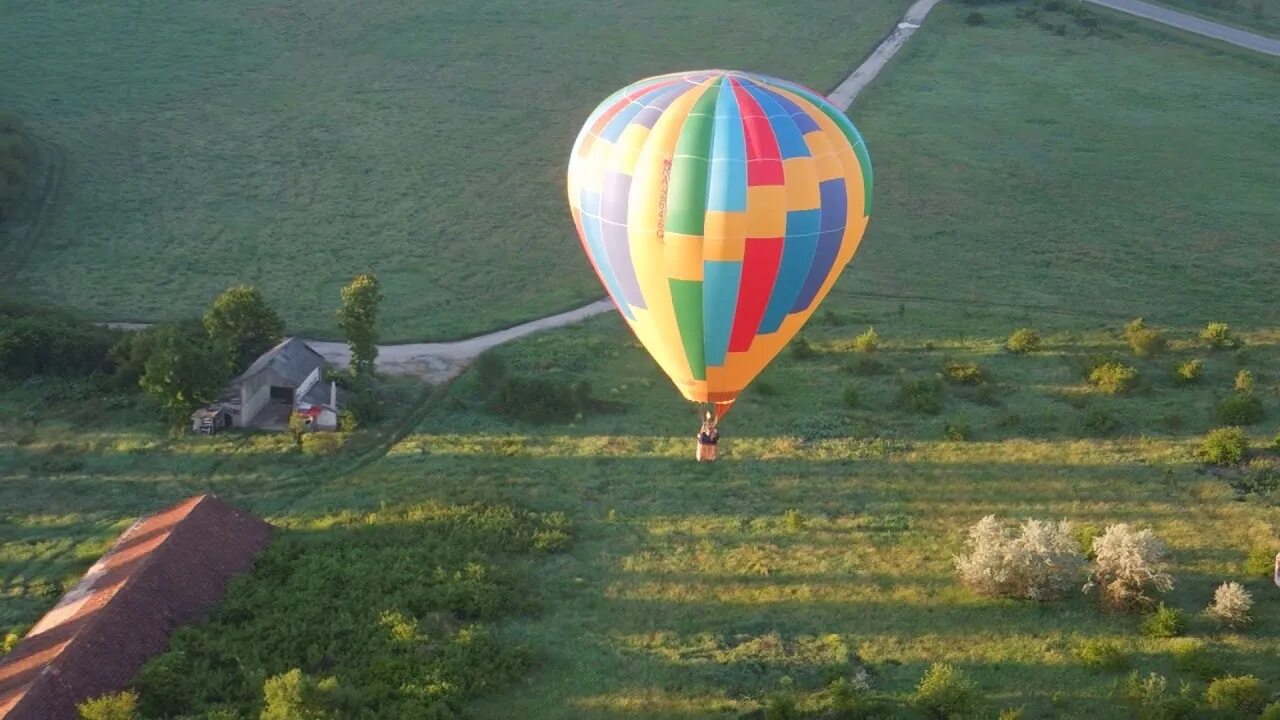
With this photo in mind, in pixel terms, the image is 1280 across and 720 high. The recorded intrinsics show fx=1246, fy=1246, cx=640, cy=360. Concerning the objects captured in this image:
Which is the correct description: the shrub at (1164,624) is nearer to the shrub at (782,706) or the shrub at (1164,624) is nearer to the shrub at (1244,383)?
the shrub at (782,706)

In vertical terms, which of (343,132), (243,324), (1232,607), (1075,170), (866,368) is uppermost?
(343,132)

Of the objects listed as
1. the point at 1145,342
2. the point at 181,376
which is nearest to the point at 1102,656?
the point at 1145,342

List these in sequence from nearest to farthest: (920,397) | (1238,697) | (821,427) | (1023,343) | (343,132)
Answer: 1. (1238,697)
2. (821,427)
3. (920,397)
4. (1023,343)
5. (343,132)

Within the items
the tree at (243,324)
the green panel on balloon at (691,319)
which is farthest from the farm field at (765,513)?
the green panel on balloon at (691,319)

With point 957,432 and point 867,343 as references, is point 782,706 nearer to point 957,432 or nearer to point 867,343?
point 957,432

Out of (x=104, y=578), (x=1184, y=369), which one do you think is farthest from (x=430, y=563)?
(x=1184, y=369)

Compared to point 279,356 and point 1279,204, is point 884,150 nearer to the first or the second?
point 1279,204
